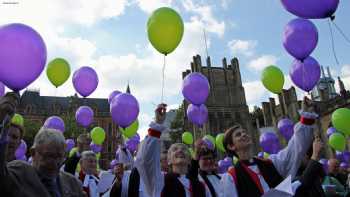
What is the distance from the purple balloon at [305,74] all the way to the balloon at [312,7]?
1.40 metres

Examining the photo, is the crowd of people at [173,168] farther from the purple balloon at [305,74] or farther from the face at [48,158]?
the purple balloon at [305,74]

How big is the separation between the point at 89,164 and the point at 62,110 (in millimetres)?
55103

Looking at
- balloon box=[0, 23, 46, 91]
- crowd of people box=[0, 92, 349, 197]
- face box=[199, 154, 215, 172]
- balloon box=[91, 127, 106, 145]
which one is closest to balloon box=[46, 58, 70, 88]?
balloon box=[91, 127, 106, 145]

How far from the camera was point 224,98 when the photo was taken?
126 feet

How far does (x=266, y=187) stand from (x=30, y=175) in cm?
200

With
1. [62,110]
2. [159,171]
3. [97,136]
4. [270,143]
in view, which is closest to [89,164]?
[159,171]

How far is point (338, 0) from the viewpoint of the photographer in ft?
12.2

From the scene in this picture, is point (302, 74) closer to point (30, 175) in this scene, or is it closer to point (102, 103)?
point (30, 175)

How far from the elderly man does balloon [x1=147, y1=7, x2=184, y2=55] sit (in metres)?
2.54

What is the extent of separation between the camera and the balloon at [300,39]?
4434 mm

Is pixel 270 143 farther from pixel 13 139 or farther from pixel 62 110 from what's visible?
pixel 62 110

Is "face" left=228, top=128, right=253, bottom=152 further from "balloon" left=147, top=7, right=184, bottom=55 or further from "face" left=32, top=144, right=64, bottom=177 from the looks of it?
"balloon" left=147, top=7, right=184, bottom=55

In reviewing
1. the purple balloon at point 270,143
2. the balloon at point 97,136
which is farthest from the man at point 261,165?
the balloon at point 97,136

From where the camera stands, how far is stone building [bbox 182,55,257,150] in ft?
121
